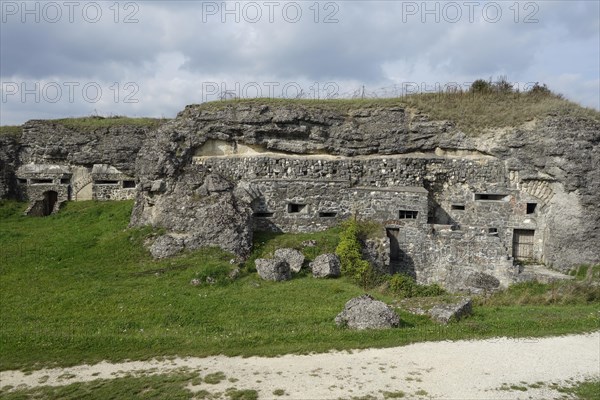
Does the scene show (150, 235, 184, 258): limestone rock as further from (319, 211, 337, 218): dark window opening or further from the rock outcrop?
(319, 211, 337, 218): dark window opening

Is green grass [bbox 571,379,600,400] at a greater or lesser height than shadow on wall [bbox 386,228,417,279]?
lesser

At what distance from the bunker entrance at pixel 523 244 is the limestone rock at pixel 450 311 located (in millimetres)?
9680

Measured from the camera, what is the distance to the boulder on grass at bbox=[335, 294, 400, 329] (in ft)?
38.9

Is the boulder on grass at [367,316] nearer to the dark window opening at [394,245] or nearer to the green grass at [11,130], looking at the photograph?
the dark window opening at [394,245]

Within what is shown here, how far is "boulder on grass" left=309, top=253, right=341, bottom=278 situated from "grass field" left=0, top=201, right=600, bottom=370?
527 millimetres

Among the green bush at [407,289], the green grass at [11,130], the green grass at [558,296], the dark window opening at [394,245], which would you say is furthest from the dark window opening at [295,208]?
the green grass at [11,130]

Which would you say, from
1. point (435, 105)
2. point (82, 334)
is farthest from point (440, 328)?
point (435, 105)

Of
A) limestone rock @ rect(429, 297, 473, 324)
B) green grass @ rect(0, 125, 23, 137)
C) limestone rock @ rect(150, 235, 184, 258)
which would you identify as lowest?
limestone rock @ rect(429, 297, 473, 324)

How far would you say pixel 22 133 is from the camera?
99.4 ft

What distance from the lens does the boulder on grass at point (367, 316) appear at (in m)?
11.9

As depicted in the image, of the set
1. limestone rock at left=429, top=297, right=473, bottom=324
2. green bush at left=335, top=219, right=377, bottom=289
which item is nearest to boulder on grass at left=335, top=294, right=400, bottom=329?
limestone rock at left=429, top=297, right=473, bottom=324

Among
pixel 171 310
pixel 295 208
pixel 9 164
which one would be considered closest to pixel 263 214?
pixel 295 208

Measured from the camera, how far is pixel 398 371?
940 centimetres

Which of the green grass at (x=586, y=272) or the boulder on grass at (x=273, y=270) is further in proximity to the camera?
the green grass at (x=586, y=272)
